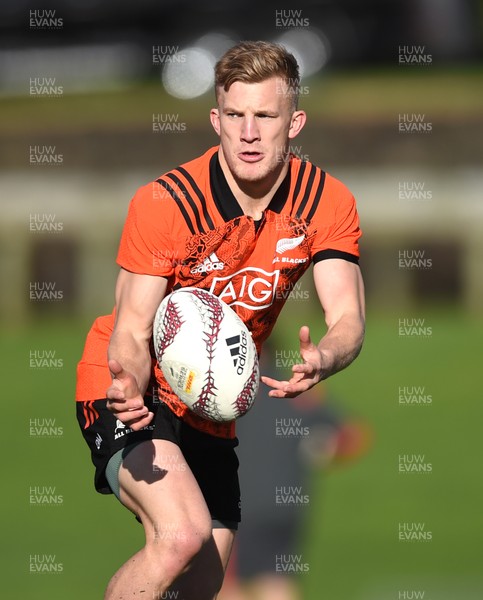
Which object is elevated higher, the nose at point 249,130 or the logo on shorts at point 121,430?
the nose at point 249,130

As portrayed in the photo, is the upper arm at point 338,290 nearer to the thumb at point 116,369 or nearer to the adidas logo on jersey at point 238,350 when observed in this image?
the adidas logo on jersey at point 238,350

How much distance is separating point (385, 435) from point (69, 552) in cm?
448

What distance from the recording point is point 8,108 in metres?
21.3

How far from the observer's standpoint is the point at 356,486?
43.8 feet

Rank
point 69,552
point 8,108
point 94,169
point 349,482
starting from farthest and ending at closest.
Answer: point 8,108
point 94,169
point 349,482
point 69,552

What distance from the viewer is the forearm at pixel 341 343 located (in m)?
5.73

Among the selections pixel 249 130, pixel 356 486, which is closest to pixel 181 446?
pixel 249 130

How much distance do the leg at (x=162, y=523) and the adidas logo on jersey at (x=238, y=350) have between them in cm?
49

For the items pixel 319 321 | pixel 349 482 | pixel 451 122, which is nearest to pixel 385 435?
pixel 349 482

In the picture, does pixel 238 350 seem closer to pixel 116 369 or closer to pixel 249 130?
pixel 116 369

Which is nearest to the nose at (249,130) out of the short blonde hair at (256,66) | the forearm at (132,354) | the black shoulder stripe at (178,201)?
the short blonde hair at (256,66)

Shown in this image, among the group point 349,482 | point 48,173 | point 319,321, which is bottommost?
point 349,482

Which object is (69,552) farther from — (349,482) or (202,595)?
(202,595)

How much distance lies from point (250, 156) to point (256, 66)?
0.40 meters
